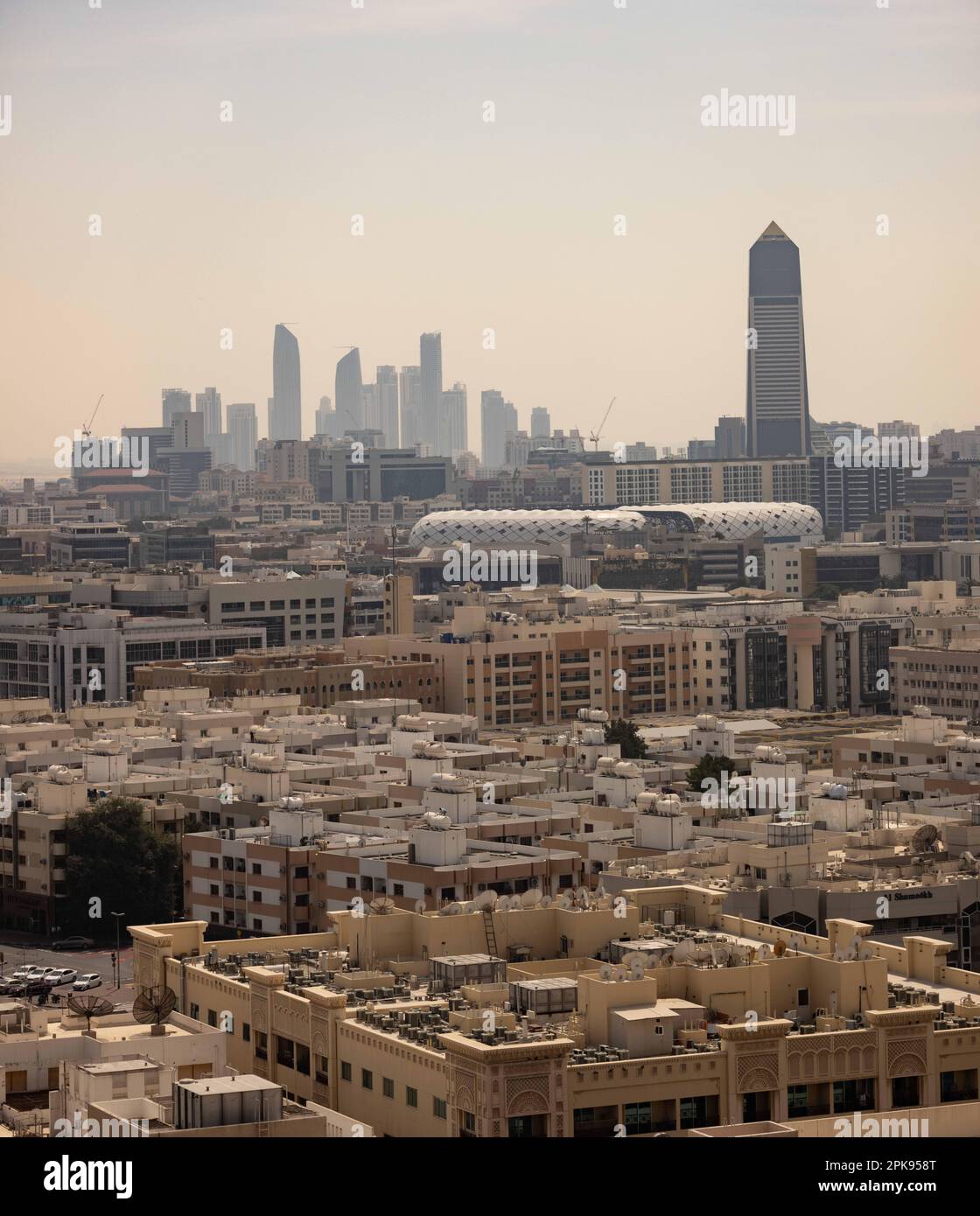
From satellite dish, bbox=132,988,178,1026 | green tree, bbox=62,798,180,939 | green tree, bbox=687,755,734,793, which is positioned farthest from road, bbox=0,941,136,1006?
satellite dish, bbox=132,988,178,1026

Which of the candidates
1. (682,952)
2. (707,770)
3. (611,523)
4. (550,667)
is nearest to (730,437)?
(611,523)

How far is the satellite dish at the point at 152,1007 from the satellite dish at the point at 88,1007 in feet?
0.56

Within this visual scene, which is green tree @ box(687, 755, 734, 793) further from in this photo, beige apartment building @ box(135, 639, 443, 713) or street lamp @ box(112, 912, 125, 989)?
beige apartment building @ box(135, 639, 443, 713)

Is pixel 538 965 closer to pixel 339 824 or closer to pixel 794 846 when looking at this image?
pixel 794 846

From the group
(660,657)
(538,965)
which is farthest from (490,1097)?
(660,657)

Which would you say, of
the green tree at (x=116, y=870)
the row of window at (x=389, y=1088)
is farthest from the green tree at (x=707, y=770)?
the row of window at (x=389, y=1088)

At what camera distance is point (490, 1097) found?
11844mm

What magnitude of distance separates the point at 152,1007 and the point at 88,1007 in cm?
34

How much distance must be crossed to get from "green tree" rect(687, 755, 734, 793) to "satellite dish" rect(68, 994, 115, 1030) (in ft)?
43.1

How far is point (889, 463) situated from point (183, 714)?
90.1 metres

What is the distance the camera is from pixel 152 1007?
552 inches

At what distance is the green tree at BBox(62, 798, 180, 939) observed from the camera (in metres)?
25.4

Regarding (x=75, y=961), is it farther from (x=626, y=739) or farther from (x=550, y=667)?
(x=550, y=667)

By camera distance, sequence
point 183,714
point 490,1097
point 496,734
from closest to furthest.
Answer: point 490,1097 → point 183,714 → point 496,734
